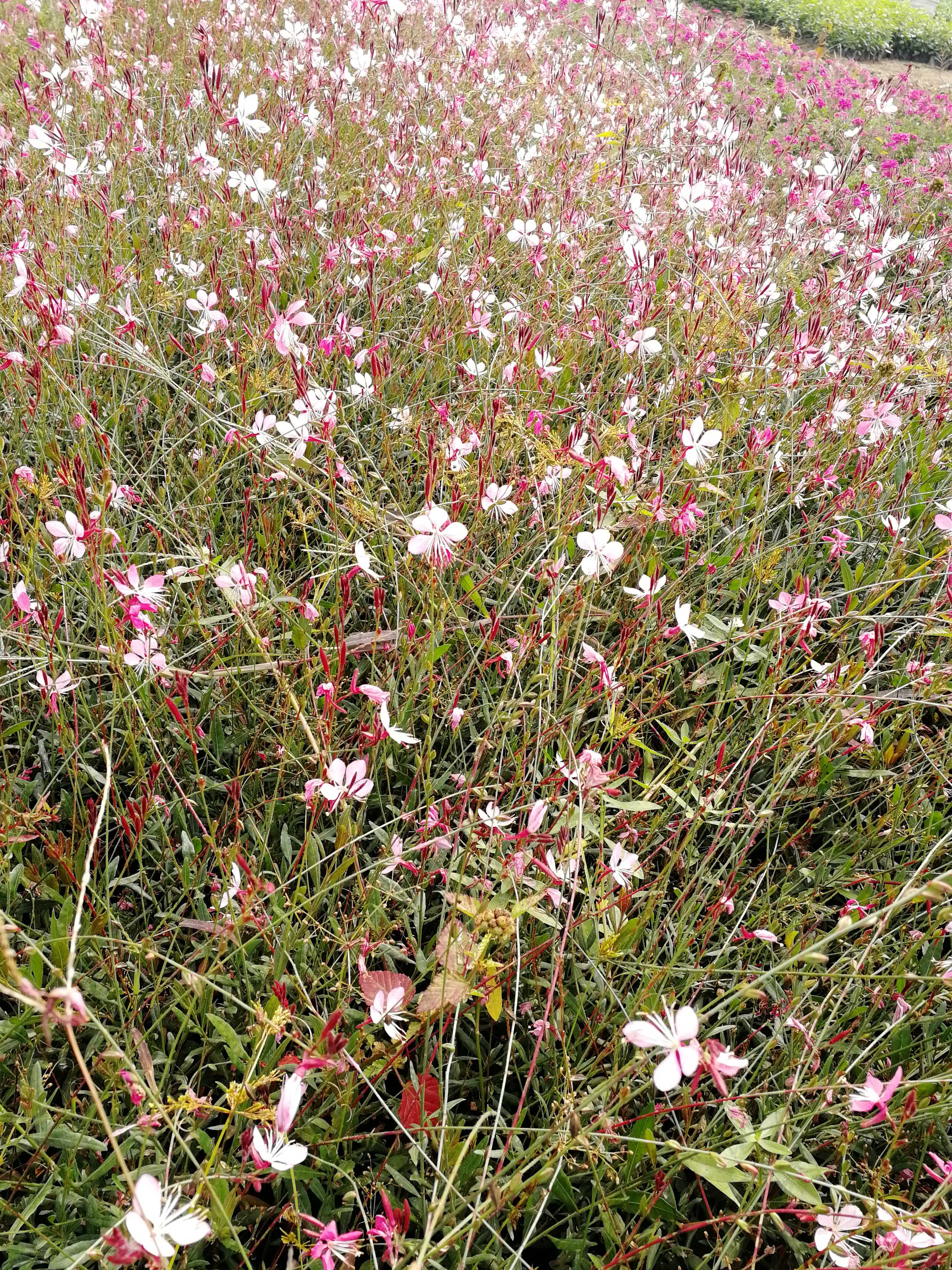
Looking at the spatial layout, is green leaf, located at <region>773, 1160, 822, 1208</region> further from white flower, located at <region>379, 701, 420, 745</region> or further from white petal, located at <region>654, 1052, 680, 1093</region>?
white flower, located at <region>379, 701, 420, 745</region>

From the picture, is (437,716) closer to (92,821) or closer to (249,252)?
(92,821)

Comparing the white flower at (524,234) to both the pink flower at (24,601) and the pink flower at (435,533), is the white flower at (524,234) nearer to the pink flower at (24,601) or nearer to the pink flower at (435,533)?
the pink flower at (435,533)

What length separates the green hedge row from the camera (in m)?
11.0

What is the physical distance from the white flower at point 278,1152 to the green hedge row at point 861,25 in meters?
12.5

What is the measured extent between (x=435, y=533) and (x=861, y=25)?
47.1 ft

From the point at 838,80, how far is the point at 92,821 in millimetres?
8402

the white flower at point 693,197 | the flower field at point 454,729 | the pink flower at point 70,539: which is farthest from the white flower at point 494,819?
the white flower at point 693,197

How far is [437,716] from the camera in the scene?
144cm

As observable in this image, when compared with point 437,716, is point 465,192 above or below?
above

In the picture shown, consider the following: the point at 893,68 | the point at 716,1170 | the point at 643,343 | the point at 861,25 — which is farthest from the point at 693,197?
the point at 861,25

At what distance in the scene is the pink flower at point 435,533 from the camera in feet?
3.59

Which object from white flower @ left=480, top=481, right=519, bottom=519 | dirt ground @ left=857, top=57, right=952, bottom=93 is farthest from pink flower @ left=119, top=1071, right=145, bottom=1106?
dirt ground @ left=857, top=57, right=952, bottom=93

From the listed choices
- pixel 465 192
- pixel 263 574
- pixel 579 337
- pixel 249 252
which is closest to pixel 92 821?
pixel 263 574

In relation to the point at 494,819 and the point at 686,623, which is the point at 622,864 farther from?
the point at 686,623
